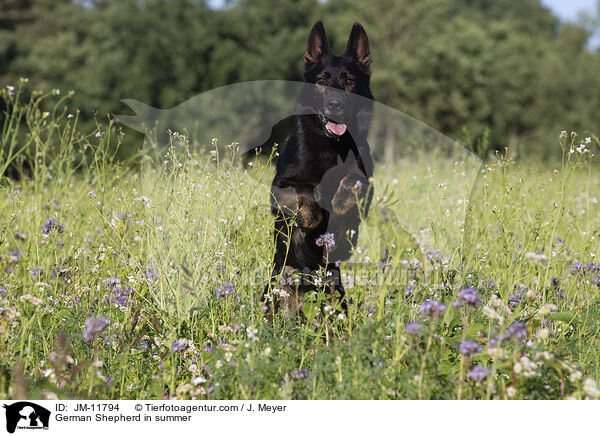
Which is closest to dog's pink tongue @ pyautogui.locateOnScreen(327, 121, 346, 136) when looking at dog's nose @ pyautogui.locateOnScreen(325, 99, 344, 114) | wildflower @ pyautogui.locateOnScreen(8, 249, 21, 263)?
dog's nose @ pyautogui.locateOnScreen(325, 99, 344, 114)

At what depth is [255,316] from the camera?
333 cm

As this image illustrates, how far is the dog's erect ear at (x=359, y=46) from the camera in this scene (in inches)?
175

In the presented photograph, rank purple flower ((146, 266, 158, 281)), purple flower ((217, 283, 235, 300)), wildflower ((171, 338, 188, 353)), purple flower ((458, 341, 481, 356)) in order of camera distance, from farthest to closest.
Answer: purple flower ((146, 266, 158, 281)), purple flower ((217, 283, 235, 300)), wildflower ((171, 338, 188, 353)), purple flower ((458, 341, 481, 356))

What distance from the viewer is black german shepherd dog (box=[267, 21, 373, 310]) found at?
4.22 m

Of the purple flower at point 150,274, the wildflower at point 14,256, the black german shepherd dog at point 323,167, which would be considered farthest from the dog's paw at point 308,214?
the wildflower at point 14,256

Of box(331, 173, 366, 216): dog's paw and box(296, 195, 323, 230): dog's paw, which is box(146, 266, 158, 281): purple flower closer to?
box(296, 195, 323, 230): dog's paw

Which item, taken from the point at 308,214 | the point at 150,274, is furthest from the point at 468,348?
the point at 150,274

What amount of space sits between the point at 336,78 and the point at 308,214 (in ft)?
4.02

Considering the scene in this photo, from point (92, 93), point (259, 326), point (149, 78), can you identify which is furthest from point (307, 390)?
point (92, 93)

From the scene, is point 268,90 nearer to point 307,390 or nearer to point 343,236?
point 343,236

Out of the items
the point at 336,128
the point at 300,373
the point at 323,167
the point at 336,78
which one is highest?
the point at 336,78

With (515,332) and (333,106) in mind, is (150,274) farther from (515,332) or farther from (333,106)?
(515,332)
